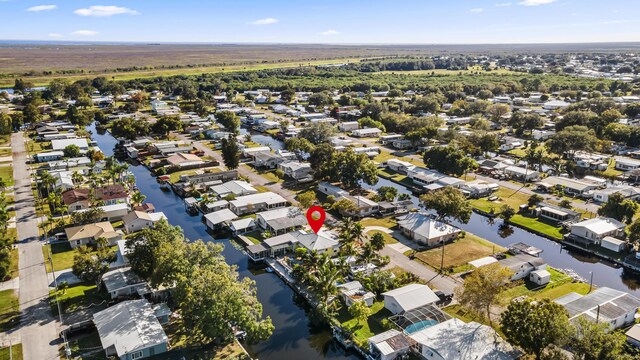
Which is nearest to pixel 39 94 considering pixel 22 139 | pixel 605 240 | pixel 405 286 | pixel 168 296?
pixel 22 139

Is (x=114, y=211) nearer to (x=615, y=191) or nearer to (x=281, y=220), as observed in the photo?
(x=281, y=220)

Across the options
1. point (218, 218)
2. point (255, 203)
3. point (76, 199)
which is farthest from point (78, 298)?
point (255, 203)

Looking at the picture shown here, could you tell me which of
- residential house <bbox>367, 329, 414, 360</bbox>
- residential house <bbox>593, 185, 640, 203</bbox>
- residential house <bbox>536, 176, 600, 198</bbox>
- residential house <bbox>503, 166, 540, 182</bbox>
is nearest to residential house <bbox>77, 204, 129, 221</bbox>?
residential house <bbox>367, 329, 414, 360</bbox>

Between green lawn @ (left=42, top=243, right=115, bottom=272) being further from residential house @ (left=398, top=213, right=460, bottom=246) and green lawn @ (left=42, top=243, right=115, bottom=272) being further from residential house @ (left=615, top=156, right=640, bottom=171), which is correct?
residential house @ (left=615, top=156, right=640, bottom=171)

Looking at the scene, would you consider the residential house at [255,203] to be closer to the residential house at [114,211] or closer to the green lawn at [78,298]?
the residential house at [114,211]

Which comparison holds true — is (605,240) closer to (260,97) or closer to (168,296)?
(168,296)

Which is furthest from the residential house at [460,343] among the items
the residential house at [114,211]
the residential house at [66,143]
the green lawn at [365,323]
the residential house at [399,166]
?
the residential house at [66,143]

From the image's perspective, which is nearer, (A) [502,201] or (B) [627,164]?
(A) [502,201]
